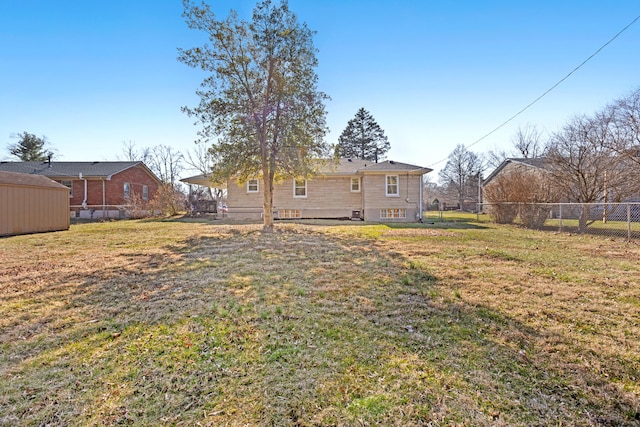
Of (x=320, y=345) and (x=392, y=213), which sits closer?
(x=320, y=345)

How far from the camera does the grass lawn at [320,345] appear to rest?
6.17ft

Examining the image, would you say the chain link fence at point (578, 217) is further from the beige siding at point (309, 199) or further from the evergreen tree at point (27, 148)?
the evergreen tree at point (27, 148)

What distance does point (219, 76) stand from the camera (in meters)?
11.2

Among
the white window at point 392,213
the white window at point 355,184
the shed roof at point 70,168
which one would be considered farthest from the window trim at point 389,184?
the shed roof at point 70,168

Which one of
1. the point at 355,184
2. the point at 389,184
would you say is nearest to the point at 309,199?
the point at 355,184

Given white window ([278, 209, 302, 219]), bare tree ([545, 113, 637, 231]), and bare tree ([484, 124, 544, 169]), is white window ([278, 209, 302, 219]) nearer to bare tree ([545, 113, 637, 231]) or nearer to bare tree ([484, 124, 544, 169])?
bare tree ([545, 113, 637, 231])

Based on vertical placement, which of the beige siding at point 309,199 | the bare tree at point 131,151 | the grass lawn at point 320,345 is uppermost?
the bare tree at point 131,151

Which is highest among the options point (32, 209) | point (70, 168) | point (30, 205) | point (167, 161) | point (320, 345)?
point (167, 161)

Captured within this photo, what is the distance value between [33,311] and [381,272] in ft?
16.5

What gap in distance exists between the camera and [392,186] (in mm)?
17141

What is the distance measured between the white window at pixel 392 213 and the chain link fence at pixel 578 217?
4739mm

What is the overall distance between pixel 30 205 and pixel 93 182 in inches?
464

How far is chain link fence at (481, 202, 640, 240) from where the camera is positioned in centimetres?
1139

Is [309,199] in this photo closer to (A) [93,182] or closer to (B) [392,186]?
(B) [392,186]
